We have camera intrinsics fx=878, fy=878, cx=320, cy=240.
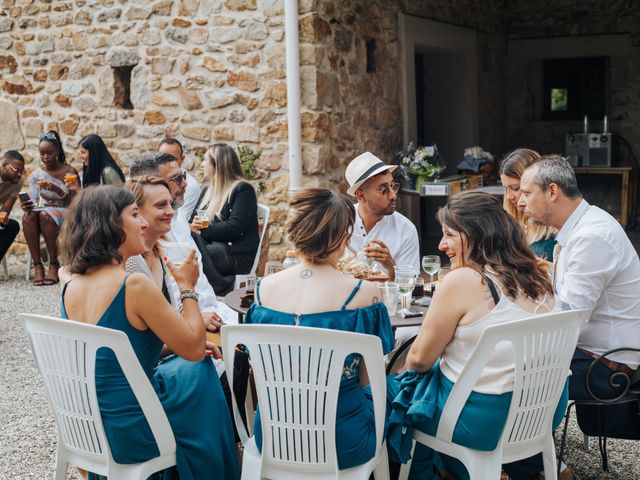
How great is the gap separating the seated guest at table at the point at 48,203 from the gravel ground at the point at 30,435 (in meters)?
1.84

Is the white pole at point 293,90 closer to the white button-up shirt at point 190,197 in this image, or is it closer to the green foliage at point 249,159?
the green foliage at point 249,159

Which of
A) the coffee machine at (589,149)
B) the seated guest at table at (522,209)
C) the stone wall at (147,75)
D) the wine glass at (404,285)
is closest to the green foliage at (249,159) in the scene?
the stone wall at (147,75)

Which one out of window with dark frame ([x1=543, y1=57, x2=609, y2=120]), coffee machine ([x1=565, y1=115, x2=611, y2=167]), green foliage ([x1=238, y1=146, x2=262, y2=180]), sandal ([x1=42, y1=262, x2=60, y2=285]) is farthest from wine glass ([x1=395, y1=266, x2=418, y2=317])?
window with dark frame ([x1=543, y1=57, x2=609, y2=120])

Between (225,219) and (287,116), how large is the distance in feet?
6.77

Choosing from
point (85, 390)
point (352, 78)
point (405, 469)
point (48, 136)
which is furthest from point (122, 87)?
point (405, 469)

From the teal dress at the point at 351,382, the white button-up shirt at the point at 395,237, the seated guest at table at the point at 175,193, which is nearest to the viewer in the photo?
A: the teal dress at the point at 351,382

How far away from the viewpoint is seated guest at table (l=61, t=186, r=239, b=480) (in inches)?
110

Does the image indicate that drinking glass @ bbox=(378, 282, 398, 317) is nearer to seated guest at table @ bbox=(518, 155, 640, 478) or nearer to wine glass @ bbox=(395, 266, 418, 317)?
wine glass @ bbox=(395, 266, 418, 317)

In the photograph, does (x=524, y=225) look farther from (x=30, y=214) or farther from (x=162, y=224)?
(x=30, y=214)

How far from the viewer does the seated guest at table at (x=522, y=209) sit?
177 inches

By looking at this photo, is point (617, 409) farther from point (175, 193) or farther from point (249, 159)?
point (249, 159)

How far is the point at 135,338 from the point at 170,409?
28 cm

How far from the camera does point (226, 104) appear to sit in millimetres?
8008

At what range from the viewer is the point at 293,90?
24.5 ft
